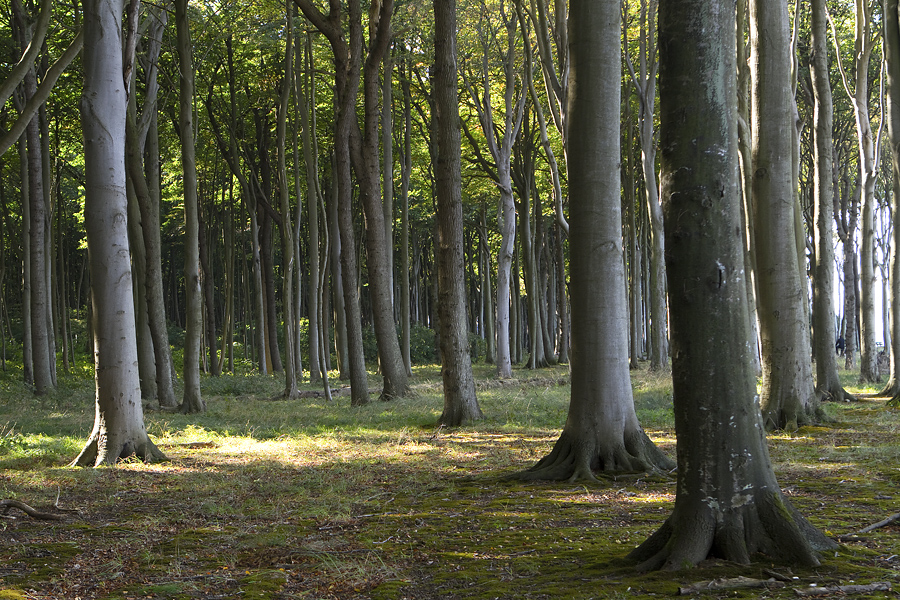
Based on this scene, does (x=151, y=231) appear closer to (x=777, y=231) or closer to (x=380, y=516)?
(x=380, y=516)

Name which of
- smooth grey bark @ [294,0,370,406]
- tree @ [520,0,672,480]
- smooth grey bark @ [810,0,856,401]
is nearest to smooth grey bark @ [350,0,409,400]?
smooth grey bark @ [294,0,370,406]

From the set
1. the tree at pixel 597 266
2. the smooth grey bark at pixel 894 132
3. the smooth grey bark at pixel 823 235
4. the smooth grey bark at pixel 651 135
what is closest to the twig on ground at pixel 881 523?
the tree at pixel 597 266

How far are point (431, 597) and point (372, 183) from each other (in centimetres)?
1128

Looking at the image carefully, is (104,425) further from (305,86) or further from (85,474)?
(305,86)

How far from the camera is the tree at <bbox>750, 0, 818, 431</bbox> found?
9.26m

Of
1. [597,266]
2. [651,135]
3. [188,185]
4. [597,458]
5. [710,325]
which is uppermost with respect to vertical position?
[651,135]

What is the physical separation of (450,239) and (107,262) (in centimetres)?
488

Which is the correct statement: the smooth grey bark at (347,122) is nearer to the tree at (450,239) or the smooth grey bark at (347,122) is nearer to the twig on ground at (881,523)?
the tree at (450,239)

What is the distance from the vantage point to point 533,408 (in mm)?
13023

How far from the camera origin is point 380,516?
17.3 ft

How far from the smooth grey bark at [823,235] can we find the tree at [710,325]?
1030 cm

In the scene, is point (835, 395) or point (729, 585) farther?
point (835, 395)

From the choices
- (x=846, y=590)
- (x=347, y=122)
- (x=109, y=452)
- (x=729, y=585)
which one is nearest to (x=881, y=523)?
(x=846, y=590)

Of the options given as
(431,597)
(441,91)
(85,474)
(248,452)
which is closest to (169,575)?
(431,597)
